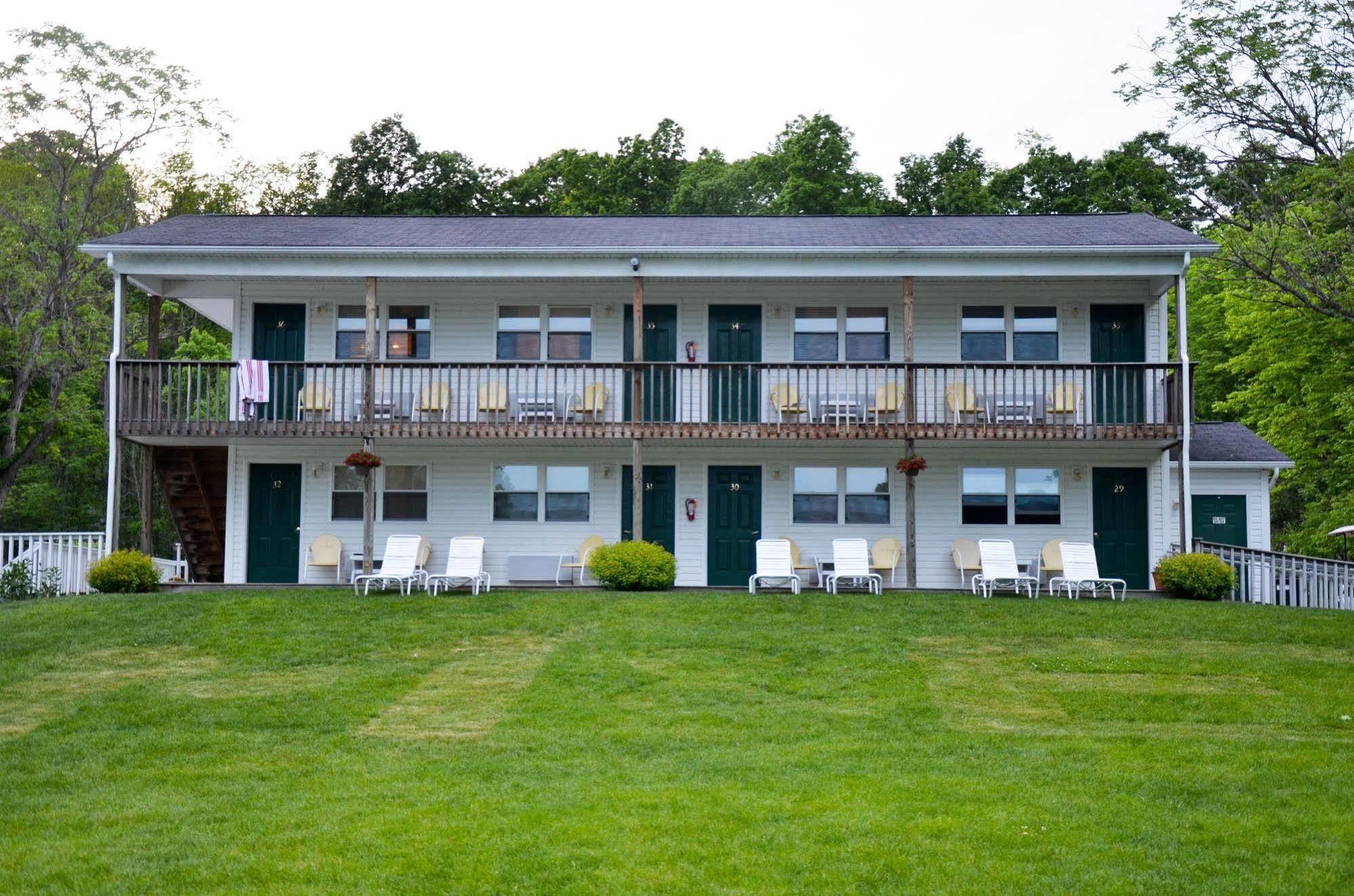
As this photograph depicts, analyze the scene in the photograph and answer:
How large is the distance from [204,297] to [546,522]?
679cm

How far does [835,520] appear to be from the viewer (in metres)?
20.1

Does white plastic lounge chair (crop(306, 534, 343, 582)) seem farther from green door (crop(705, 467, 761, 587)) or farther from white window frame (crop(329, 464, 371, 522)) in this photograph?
green door (crop(705, 467, 761, 587))

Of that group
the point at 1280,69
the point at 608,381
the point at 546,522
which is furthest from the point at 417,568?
the point at 1280,69

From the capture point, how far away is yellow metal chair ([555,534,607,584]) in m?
19.6

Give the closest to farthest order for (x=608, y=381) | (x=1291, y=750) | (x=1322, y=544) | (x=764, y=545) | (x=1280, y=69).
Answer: (x=1291, y=750) → (x=1280, y=69) → (x=764, y=545) → (x=608, y=381) → (x=1322, y=544)

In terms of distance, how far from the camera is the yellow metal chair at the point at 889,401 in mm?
18797

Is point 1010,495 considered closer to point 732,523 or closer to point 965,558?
point 965,558

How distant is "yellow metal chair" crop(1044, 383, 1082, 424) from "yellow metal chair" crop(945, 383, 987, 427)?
98 centimetres

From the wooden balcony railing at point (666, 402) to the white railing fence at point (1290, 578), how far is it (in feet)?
7.45

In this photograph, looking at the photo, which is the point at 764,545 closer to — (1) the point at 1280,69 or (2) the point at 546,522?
(2) the point at 546,522

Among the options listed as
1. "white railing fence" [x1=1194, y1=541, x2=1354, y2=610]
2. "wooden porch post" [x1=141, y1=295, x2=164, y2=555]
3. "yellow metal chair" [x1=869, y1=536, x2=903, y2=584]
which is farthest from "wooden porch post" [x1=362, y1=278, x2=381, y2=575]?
"white railing fence" [x1=1194, y1=541, x2=1354, y2=610]

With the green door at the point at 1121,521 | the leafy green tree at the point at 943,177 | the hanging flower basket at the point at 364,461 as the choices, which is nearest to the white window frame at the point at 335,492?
the hanging flower basket at the point at 364,461

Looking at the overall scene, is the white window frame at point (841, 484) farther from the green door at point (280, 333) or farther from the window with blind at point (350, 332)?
the green door at point (280, 333)

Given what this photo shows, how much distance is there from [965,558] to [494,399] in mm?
7689
